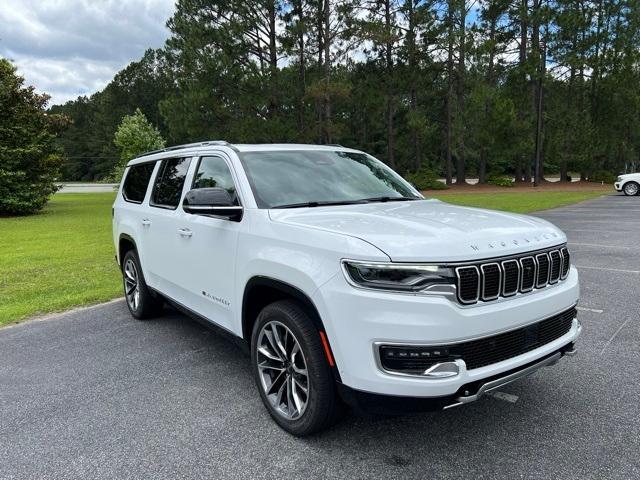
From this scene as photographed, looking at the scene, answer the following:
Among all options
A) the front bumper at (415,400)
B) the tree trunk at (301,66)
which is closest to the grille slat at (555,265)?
the front bumper at (415,400)

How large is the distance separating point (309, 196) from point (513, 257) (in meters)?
1.61

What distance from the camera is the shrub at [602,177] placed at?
134ft

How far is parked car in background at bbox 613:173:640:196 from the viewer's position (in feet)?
85.9

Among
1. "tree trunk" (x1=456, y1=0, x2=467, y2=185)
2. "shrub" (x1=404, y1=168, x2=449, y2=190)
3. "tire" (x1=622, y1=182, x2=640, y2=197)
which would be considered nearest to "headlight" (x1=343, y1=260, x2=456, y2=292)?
"tire" (x1=622, y1=182, x2=640, y2=197)

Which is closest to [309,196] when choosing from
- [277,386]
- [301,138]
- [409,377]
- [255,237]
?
[255,237]

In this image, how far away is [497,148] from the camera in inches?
1409

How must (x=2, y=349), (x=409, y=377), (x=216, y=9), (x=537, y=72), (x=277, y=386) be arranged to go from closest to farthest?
(x=409, y=377) < (x=277, y=386) < (x=2, y=349) < (x=216, y=9) < (x=537, y=72)

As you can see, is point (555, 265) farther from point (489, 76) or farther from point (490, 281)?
point (489, 76)

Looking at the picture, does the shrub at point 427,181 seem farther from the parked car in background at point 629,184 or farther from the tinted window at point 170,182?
the tinted window at point 170,182

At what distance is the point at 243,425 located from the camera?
328 cm

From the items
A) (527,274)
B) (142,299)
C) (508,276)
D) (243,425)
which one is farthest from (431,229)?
(142,299)

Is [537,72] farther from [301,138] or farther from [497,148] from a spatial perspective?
[301,138]

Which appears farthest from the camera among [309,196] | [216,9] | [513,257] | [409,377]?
[216,9]

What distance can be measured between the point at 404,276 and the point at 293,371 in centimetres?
106
